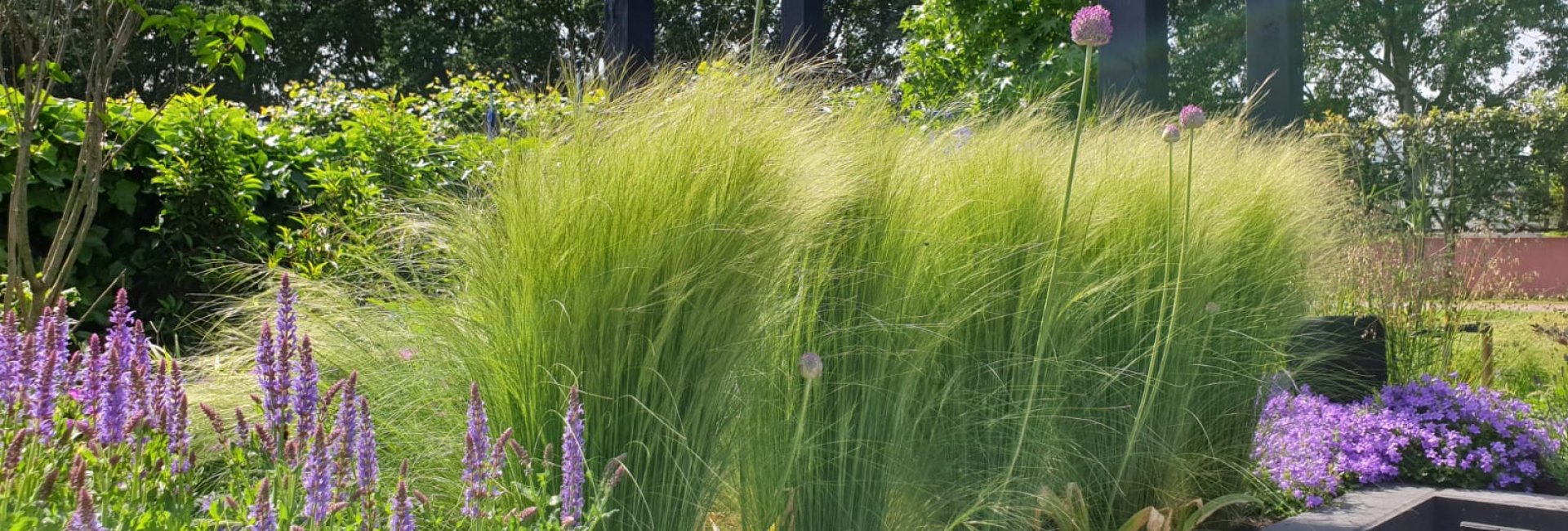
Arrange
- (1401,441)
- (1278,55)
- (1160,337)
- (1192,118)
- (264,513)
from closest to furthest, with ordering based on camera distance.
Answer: (264,513) → (1192,118) → (1160,337) → (1401,441) → (1278,55)

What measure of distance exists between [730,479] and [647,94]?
680mm

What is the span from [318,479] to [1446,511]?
2.92 m

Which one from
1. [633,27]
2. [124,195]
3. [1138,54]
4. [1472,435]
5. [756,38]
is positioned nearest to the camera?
[756,38]

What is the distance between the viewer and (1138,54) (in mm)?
4711

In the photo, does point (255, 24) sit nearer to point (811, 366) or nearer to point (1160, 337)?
point (811, 366)

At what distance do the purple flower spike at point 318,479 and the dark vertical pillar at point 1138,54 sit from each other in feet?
12.4

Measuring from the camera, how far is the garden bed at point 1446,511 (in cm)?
286

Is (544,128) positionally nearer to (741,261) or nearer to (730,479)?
(741,261)

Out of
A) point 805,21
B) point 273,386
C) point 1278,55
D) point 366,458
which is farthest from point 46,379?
point 1278,55

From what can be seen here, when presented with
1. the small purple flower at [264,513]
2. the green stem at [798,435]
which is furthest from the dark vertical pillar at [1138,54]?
the small purple flower at [264,513]

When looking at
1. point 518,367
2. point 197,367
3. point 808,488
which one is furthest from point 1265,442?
point 197,367

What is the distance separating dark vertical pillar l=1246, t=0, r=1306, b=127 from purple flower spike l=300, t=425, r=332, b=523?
4.43 metres

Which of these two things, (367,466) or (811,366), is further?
(811,366)

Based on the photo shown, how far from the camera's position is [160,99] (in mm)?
22547
